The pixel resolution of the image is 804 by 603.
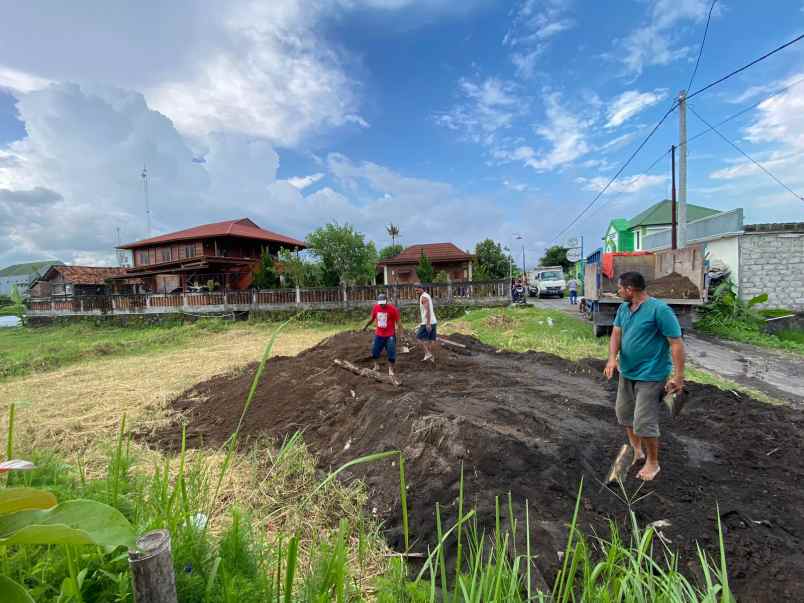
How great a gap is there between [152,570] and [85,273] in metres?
44.1

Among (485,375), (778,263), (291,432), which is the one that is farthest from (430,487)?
(778,263)

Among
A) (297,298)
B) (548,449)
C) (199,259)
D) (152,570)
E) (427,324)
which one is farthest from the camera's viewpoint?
(199,259)

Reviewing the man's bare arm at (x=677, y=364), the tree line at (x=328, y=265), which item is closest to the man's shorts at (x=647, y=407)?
the man's bare arm at (x=677, y=364)

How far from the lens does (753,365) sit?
792 cm

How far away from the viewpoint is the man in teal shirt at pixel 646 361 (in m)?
3.29

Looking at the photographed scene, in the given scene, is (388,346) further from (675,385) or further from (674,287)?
(674,287)

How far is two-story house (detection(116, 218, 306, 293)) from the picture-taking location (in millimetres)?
26750

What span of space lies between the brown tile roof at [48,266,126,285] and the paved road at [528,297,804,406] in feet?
135

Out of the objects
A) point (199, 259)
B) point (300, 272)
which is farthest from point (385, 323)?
point (199, 259)

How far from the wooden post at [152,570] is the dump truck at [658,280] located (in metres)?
10.1

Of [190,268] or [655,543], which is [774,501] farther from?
[190,268]

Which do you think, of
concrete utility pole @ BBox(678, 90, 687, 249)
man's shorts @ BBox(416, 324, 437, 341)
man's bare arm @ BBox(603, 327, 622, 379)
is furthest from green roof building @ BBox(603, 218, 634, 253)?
man's bare arm @ BBox(603, 327, 622, 379)

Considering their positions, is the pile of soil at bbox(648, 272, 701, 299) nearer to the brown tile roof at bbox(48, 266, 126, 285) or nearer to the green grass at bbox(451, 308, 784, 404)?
the green grass at bbox(451, 308, 784, 404)

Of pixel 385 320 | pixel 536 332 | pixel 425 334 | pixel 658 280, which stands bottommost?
pixel 536 332
